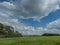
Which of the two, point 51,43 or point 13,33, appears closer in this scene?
point 51,43

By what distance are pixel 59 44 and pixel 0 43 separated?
44.1 feet

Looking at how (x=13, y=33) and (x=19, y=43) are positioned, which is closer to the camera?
(x=19, y=43)

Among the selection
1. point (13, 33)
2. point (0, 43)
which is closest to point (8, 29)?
point (13, 33)

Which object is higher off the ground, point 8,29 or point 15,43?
point 8,29

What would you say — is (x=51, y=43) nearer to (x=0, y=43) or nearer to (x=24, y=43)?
(x=24, y=43)

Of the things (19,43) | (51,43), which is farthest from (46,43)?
(19,43)

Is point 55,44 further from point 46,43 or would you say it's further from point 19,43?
point 19,43

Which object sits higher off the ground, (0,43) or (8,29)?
(8,29)

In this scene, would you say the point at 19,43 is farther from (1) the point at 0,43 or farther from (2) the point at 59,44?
(2) the point at 59,44

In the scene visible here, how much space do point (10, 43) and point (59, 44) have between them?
1117cm

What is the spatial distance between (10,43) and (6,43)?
0.93 meters

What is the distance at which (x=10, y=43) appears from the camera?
121ft

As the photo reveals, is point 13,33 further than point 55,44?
Yes

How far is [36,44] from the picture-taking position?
36031 millimetres
